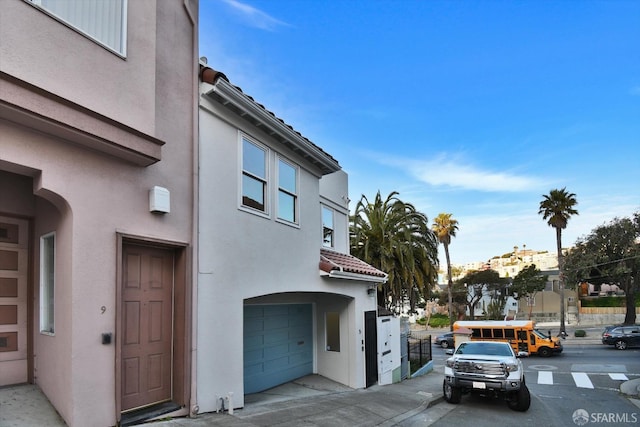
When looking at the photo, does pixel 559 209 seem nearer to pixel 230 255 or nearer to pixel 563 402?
pixel 563 402

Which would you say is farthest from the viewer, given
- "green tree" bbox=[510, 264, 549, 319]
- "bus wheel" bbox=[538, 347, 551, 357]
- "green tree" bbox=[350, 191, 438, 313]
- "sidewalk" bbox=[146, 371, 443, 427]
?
"green tree" bbox=[510, 264, 549, 319]

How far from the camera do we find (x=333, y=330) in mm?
13883

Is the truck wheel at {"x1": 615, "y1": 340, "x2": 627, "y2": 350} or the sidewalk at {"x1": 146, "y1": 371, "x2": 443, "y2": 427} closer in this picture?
the sidewalk at {"x1": 146, "y1": 371, "x2": 443, "y2": 427}

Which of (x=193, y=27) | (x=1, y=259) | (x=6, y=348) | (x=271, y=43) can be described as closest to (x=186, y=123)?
(x=193, y=27)

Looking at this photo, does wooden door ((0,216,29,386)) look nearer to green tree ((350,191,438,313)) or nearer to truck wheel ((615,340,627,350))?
green tree ((350,191,438,313))

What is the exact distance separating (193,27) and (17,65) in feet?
12.5

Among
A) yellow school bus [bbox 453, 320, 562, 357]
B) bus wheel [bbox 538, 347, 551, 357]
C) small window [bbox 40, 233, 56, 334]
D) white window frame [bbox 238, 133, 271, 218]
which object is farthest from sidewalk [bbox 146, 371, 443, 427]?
bus wheel [bbox 538, 347, 551, 357]

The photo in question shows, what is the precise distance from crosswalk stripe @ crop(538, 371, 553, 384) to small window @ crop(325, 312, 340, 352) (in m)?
9.63

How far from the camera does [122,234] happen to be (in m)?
6.42

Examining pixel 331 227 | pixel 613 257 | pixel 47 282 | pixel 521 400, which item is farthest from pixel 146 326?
pixel 613 257

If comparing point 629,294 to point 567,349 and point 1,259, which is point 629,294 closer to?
point 567,349

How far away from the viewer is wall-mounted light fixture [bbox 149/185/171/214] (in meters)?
6.92

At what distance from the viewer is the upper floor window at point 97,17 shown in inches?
226

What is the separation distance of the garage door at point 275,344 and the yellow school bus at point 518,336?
15909 millimetres
